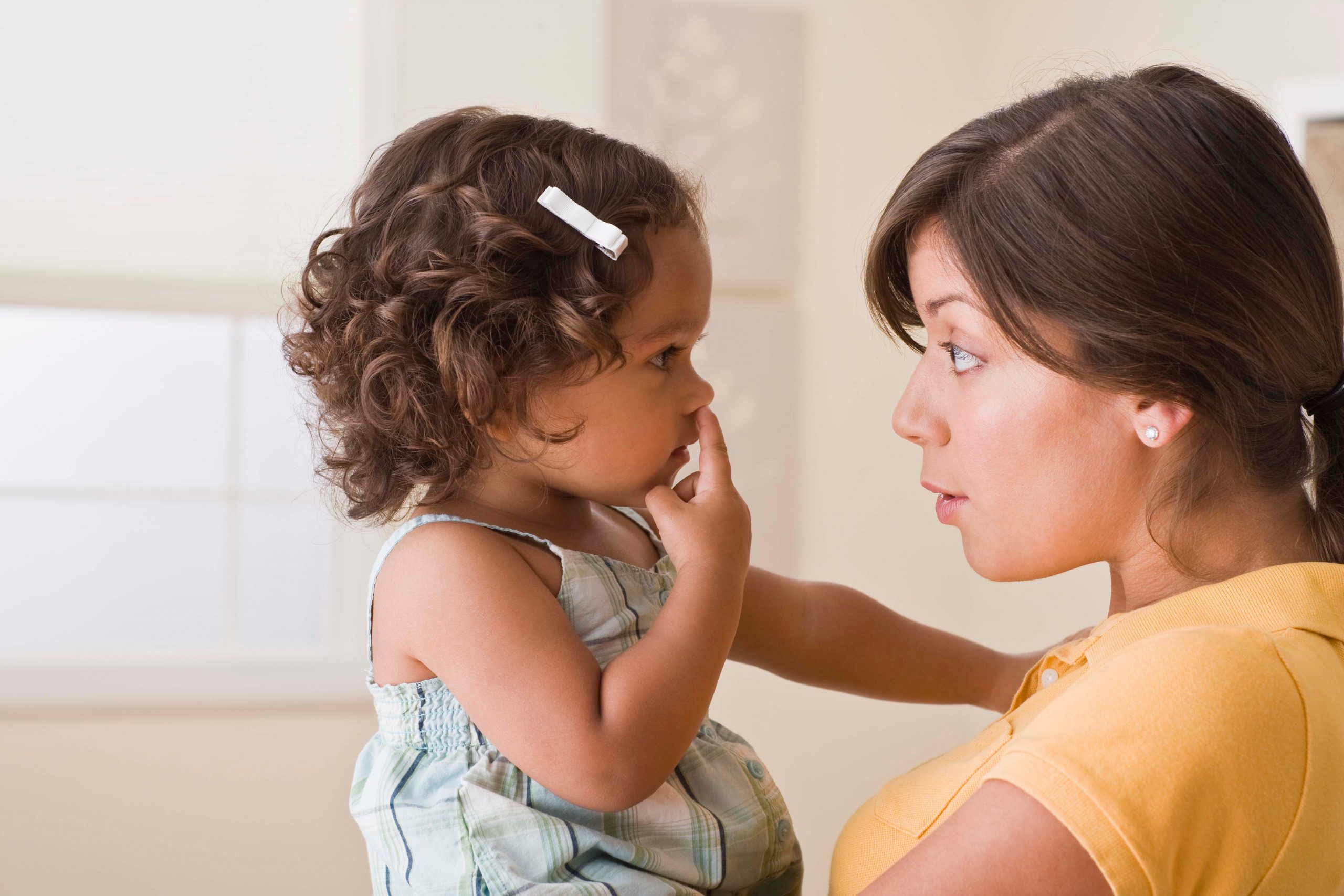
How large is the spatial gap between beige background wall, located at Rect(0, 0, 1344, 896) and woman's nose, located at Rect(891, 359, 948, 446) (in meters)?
1.41

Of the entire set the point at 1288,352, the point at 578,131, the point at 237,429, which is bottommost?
the point at 237,429

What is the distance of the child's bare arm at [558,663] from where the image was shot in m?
1.01

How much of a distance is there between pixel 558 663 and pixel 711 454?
1.10 ft

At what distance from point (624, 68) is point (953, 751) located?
7.74ft

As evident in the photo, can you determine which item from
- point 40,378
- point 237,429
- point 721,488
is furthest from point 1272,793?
point 40,378

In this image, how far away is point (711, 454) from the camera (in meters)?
1.26

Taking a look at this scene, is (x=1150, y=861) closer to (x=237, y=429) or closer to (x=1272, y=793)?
(x=1272, y=793)

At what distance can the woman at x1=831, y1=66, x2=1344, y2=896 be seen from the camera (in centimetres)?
76

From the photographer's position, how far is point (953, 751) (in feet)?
3.70

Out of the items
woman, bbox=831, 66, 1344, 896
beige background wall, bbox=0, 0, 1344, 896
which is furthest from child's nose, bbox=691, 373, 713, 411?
beige background wall, bbox=0, 0, 1344, 896

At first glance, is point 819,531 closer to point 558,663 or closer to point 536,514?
point 536,514

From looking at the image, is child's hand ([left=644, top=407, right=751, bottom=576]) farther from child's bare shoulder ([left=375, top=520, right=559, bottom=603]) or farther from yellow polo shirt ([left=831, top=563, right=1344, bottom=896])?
yellow polo shirt ([left=831, top=563, right=1344, bottom=896])

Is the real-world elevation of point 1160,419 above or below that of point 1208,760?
above

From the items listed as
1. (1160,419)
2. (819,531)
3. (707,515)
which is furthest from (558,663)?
(819,531)
